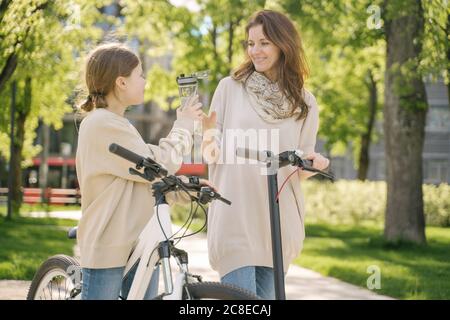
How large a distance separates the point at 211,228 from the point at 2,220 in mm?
15375

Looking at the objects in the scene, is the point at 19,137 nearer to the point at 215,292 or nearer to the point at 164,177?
the point at 164,177

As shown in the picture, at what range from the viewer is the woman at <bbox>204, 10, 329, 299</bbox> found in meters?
3.74

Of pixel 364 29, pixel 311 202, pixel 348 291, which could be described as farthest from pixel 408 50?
pixel 311 202

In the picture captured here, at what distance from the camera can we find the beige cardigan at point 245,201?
3.74 metres

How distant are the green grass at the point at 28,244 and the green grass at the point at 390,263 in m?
3.45

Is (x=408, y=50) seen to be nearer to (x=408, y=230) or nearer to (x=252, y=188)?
(x=408, y=230)

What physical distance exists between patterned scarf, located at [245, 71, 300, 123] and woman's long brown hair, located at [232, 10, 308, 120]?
30 millimetres

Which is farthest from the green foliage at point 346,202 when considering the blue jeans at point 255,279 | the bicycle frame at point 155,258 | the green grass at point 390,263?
the bicycle frame at point 155,258

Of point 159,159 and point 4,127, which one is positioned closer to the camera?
point 159,159

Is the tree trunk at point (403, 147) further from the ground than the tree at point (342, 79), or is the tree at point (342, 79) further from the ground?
the tree at point (342, 79)

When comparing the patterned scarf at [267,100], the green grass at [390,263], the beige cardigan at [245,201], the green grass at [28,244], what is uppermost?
the patterned scarf at [267,100]

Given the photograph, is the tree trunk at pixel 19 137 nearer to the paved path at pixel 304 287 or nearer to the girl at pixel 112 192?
the paved path at pixel 304 287

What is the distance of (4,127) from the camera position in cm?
1113

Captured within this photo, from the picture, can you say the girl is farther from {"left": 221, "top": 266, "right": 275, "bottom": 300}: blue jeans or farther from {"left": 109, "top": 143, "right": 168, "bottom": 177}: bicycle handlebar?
{"left": 221, "top": 266, "right": 275, "bottom": 300}: blue jeans
